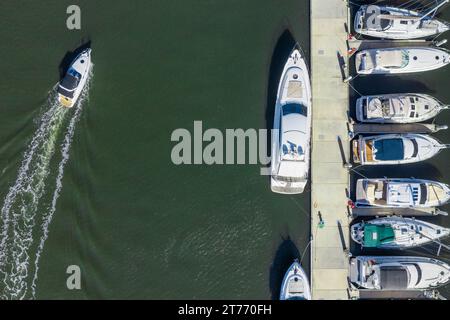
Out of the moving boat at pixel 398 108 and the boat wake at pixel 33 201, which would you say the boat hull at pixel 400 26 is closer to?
the moving boat at pixel 398 108

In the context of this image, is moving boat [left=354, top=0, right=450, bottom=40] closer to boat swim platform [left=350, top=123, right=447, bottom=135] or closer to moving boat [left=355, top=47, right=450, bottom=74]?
moving boat [left=355, top=47, right=450, bottom=74]

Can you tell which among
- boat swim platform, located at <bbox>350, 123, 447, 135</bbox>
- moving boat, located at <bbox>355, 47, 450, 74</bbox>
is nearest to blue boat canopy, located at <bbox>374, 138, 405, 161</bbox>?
boat swim platform, located at <bbox>350, 123, 447, 135</bbox>

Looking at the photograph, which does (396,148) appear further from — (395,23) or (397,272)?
(395,23)

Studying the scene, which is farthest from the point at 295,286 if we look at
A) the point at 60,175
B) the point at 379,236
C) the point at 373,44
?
the point at 60,175

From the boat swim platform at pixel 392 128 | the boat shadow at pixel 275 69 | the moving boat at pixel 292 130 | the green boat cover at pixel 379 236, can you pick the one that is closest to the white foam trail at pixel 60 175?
the boat shadow at pixel 275 69

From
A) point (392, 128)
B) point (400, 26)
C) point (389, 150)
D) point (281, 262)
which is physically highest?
point (400, 26)
